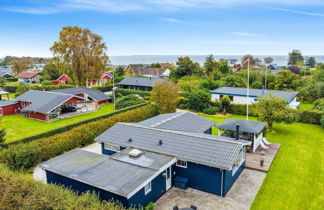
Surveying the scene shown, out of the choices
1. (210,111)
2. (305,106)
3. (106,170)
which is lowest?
(305,106)

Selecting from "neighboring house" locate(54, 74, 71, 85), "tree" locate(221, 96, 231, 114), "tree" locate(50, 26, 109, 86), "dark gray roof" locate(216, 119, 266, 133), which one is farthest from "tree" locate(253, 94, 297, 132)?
"neighboring house" locate(54, 74, 71, 85)

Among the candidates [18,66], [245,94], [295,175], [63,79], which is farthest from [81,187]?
[18,66]

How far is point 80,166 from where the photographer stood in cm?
1376

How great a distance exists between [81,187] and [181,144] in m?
6.78

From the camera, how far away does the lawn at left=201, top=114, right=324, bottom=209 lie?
525 inches

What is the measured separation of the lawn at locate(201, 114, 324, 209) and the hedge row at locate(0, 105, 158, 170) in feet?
49.8

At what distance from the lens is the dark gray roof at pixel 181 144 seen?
1405cm

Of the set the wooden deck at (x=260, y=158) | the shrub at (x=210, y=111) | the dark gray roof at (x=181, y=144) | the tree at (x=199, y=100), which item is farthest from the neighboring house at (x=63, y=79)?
the wooden deck at (x=260, y=158)

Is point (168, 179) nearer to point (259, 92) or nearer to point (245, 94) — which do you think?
point (245, 94)

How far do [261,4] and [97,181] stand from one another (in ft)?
104

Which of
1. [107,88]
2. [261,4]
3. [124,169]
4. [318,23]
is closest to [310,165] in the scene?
[124,169]

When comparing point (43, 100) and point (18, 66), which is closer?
point (43, 100)

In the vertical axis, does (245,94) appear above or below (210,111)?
above

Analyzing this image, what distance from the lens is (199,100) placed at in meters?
35.0
